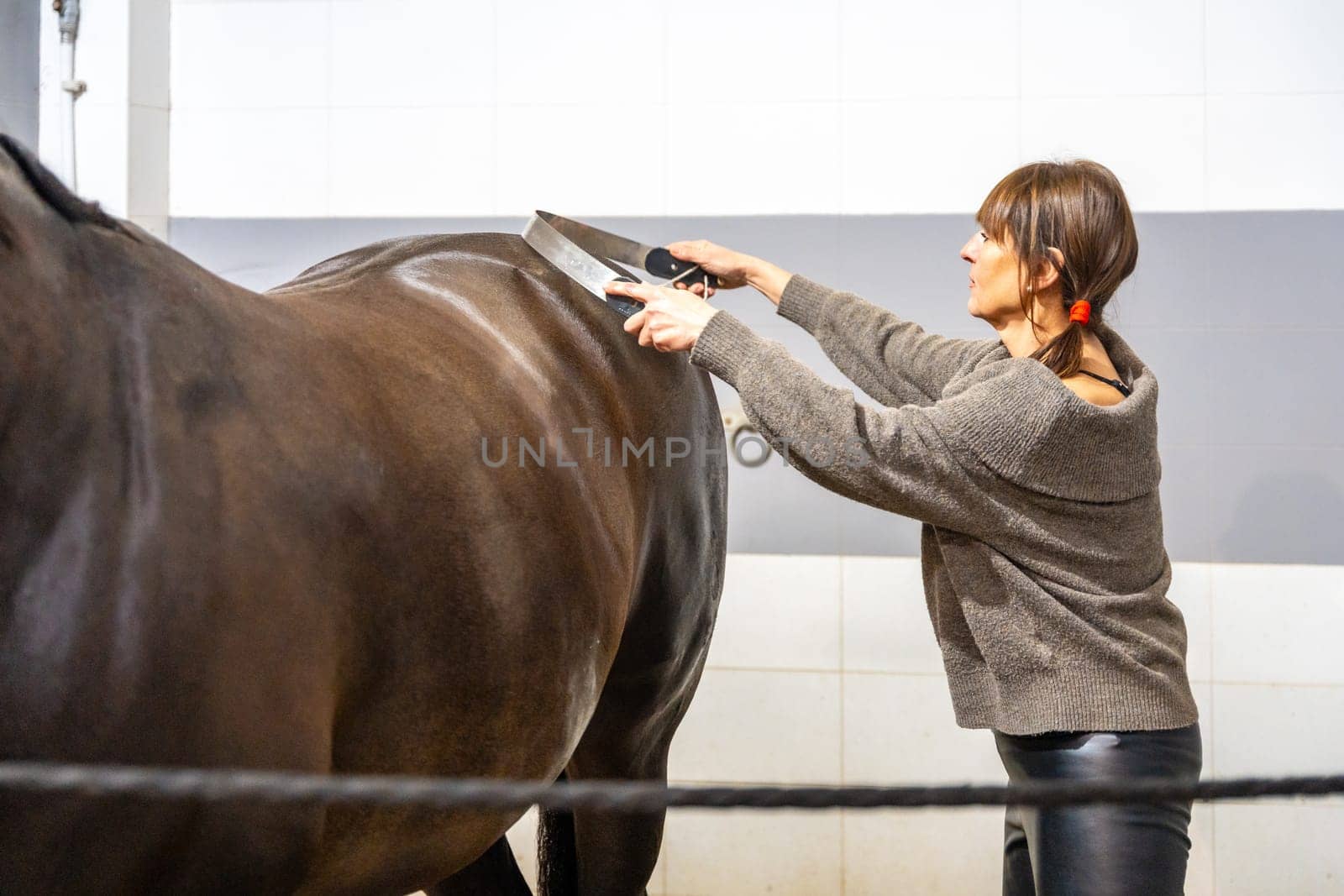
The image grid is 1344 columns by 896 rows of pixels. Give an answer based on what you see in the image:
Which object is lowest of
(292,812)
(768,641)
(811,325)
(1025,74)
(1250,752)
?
(1250,752)

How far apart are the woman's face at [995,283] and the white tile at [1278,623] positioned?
1.32 meters

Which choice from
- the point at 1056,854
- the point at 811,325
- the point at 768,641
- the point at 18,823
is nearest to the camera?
the point at 18,823

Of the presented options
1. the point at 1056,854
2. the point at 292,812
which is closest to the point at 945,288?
the point at 1056,854

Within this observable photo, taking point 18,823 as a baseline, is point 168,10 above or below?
above

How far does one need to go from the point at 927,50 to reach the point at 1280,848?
1740 mm

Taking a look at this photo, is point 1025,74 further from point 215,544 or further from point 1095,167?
point 215,544

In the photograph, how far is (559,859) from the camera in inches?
55.9

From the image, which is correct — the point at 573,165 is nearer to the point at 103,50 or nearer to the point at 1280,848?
the point at 103,50

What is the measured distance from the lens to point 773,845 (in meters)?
2.22

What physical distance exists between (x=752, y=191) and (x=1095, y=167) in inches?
48.3

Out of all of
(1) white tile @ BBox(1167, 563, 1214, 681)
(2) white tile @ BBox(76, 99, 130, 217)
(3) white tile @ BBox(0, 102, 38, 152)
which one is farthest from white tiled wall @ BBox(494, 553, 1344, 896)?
(3) white tile @ BBox(0, 102, 38, 152)

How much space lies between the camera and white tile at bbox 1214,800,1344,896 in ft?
6.80

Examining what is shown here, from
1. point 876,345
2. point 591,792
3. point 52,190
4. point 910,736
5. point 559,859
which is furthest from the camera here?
point 910,736

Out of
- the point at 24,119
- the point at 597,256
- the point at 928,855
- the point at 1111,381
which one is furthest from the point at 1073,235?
the point at 24,119
